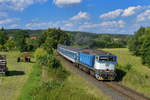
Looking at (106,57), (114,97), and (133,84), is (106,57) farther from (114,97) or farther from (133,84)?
(114,97)

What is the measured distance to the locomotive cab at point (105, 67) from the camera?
19062 millimetres

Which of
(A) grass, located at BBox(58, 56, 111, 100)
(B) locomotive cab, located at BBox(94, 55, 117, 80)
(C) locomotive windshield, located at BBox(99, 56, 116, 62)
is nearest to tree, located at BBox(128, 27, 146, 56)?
(C) locomotive windshield, located at BBox(99, 56, 116, 62)

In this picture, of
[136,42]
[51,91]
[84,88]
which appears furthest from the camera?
[136,42]

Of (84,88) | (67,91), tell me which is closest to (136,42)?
(84,88)

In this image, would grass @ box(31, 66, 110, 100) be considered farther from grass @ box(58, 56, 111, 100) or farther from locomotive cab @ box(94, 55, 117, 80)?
locomotive cab @ box(94, 55, 117, 80)

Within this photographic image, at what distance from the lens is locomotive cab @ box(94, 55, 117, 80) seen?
1906 centimetres

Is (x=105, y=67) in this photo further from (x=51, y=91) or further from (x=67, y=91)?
(x=51, y=91)

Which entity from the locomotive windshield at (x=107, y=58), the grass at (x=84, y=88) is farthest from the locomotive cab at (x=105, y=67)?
the grass at (x=84, y=88)

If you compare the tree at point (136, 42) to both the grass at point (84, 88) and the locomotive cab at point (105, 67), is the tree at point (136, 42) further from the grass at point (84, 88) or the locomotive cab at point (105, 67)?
the grass at point (84, 88)

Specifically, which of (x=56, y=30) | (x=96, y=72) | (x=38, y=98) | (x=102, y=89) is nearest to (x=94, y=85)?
(x=102, y=89)

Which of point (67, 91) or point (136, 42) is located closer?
point (67, 91)

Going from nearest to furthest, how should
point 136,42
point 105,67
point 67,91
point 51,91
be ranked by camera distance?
point 51,91 → point 67,91 → point 105,67 → point 136,42

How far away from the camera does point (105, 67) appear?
19453 mm

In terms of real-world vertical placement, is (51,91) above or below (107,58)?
below
